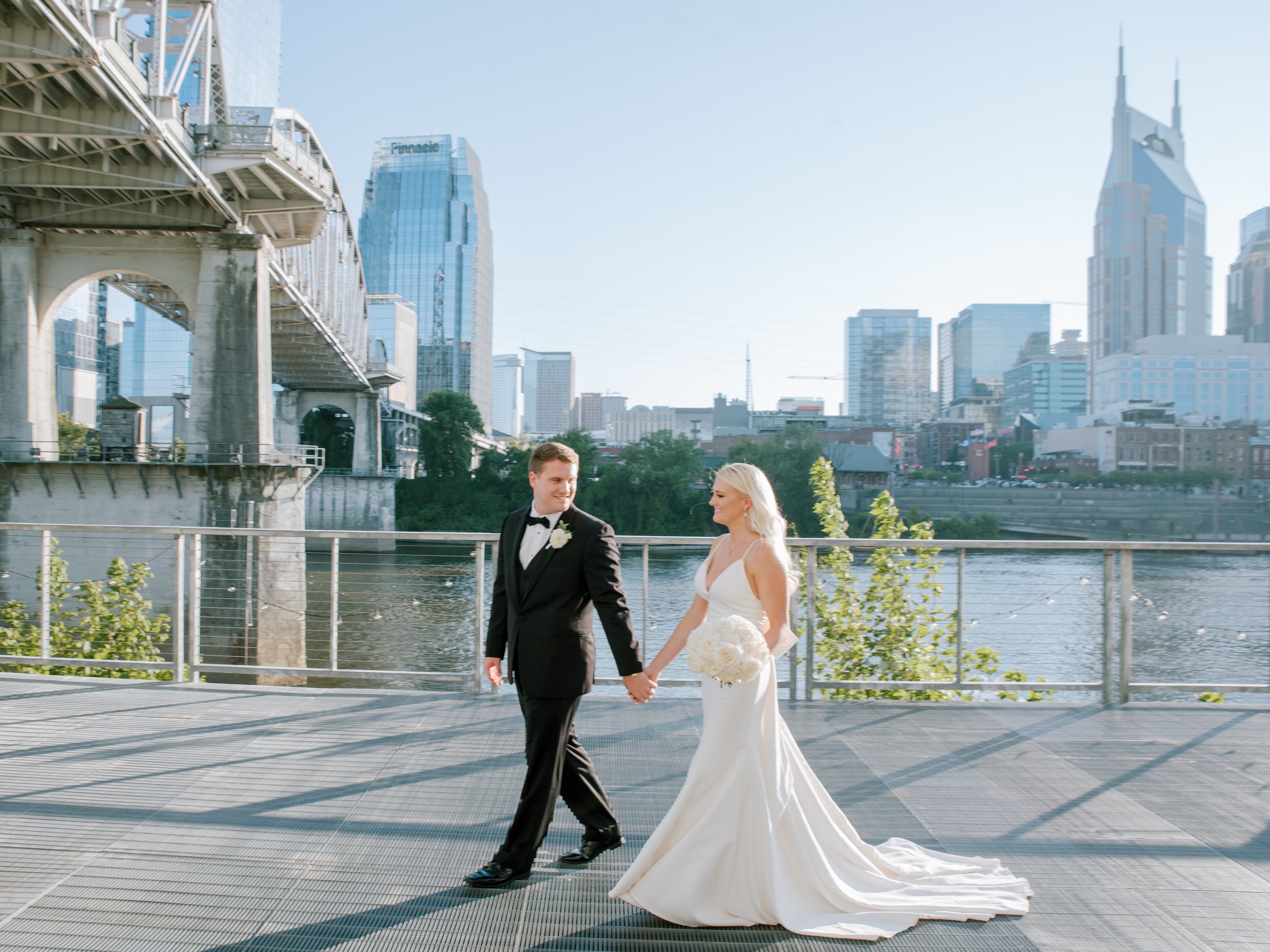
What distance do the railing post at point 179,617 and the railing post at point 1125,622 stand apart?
7.05 m

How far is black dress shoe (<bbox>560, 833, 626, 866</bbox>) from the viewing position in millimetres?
3537

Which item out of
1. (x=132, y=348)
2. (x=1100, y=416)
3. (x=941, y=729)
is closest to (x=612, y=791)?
(x=941, y=729)

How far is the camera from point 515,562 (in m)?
3.47

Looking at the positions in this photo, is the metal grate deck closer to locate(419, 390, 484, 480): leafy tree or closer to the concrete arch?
the concrete arch

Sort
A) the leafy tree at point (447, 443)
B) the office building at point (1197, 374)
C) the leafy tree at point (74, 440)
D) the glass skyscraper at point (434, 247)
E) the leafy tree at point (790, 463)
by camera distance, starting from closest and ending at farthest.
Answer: the leafy tree at point (74, 440) < the leafy tree at point (790, 463) < the leafy tree at point (447, 443) < the office building at point (1197, 374) < the glass skyscraper at point (434, 247)

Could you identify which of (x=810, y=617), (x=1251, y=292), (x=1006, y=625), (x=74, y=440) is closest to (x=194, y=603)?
(x=810, y=617)

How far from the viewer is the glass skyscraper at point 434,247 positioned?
149 meters

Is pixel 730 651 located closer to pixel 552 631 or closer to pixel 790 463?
pixel 552 631

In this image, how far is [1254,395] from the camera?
139500 mm

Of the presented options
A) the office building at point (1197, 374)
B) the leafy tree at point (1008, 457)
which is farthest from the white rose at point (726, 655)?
the office building at point (1197, 374)

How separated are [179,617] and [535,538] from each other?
4.58 metres

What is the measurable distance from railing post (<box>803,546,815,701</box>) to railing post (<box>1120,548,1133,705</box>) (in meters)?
2.27

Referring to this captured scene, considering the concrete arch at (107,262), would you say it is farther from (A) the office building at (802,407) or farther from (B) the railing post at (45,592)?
(A) the office building at (802,407)

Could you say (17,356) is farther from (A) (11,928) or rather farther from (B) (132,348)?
(B) (132,348)
